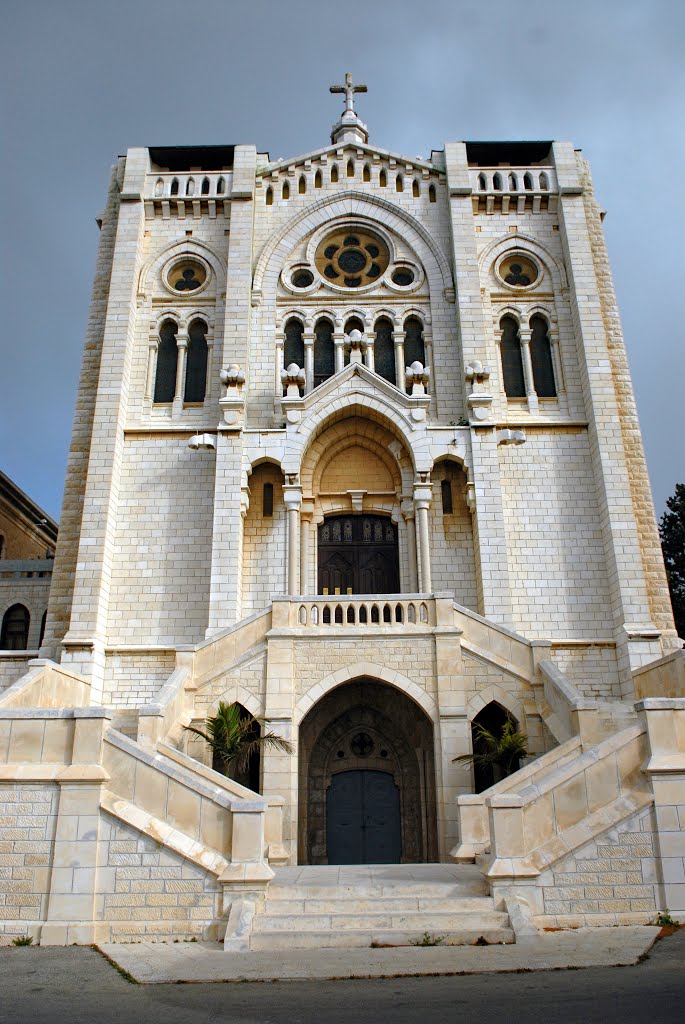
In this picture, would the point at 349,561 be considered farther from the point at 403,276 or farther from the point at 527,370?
the point at 403,276

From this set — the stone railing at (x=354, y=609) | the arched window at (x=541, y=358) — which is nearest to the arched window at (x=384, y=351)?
the arched window at (x=541, y=358)

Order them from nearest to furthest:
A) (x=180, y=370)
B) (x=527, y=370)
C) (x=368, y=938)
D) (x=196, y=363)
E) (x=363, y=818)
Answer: (x=368, y=938), (x=363, y=818), (x=527, y=370), (x=180, y=370), (x=196, y=363)

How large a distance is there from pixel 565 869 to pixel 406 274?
18859mm

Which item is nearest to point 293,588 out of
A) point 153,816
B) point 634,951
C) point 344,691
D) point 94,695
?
point 344,691

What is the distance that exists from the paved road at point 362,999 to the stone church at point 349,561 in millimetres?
1858

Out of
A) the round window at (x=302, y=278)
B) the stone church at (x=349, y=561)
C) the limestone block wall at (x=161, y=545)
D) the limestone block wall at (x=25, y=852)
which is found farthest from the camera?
the round window at (x=302, y=278)

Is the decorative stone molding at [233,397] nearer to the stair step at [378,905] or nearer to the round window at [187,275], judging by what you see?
the round window at [187,275]

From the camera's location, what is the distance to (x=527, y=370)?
23.7m

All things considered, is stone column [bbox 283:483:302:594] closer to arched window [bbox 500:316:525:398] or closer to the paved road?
arched window [bbox 500:316:525:398]

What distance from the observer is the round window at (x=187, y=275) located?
2541 centimetres

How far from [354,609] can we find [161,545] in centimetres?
635

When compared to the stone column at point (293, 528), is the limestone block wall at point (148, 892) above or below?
below

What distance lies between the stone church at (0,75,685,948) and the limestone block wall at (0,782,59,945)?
0.04 metres

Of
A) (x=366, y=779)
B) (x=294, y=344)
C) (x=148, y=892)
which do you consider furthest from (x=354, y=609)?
(x=294, y=344)
